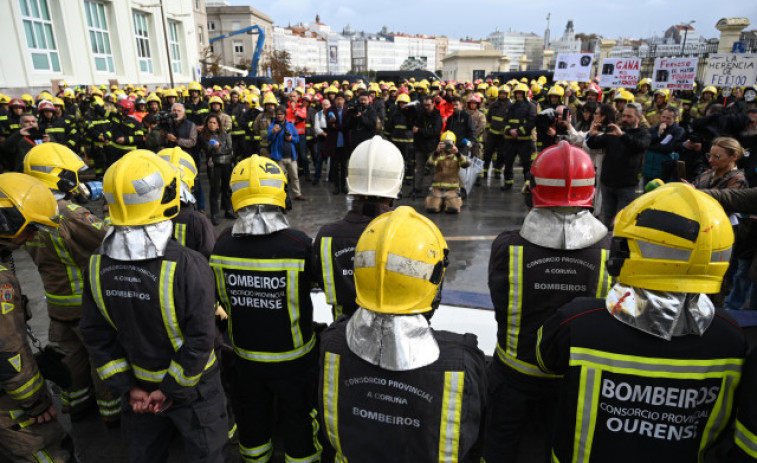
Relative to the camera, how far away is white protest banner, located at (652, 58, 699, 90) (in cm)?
1098

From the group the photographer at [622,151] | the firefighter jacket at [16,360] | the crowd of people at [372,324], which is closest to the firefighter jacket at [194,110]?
the crowd of people at [372,324]

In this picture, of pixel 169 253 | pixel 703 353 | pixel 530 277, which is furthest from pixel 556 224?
pixel 169 253

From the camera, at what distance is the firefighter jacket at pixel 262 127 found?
30.7ft

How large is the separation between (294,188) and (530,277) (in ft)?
25.0

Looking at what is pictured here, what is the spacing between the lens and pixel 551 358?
1.80 meters

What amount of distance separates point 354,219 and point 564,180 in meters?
1.15

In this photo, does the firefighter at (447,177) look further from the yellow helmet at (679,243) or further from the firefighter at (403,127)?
the yellow helmet at (679,243)

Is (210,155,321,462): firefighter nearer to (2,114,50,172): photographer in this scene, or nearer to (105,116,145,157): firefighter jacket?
(105,116,145,157): firefighter jacket

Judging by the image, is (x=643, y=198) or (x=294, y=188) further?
(x=294, y=188)

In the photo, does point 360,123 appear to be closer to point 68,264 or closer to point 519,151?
point 519,151

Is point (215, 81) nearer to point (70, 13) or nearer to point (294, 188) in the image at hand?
point (70, 13)

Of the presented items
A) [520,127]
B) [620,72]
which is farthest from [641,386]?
[620,72]

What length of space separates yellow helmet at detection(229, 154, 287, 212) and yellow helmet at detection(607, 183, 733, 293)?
182cm

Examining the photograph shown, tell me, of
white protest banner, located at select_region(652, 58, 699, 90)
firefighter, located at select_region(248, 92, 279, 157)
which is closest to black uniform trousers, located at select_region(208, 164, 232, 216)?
firefighter, located at select_region(248, 92, 279, 157)
